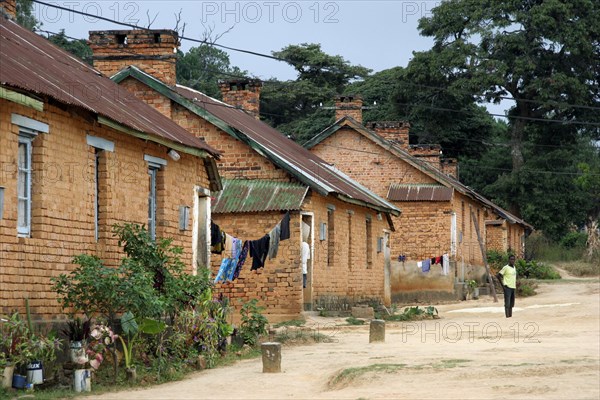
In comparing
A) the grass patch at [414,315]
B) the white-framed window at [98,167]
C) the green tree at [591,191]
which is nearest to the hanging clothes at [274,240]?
the grass patch at [414,315]

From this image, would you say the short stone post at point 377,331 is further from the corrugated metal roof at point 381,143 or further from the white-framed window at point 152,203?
the corrugated metal roof at point 381,143

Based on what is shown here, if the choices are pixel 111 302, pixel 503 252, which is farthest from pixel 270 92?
pixel 111 302

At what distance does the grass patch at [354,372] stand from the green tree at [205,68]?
47.5 m

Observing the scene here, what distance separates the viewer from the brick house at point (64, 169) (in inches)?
576

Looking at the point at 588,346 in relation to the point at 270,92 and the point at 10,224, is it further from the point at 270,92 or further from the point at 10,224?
the point at 270,92

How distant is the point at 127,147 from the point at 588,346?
27.0ft

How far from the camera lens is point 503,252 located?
55.5 m

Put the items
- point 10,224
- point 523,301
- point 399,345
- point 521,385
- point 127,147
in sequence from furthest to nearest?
point 523,301
point 399,345
point 127,147
point 10,224
point 521,385

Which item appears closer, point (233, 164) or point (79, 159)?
point (79, 159)

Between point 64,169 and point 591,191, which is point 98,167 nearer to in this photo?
point 64,169

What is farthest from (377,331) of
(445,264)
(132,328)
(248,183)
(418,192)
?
(418,192)

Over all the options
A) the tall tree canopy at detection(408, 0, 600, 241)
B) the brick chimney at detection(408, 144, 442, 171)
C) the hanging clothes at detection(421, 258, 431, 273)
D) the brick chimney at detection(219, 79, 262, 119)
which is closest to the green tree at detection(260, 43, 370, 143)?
the tall tree canopy at detection(408, 0, 600, 241)

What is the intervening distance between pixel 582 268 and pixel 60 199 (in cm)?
4371

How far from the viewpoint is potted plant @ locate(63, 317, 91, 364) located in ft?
47.5
